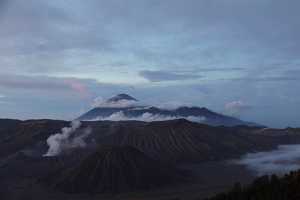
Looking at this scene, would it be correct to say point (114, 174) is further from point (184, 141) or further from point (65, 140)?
point (184, 141)

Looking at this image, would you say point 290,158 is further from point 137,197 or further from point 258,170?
point 137,197

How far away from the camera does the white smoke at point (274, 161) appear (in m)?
117

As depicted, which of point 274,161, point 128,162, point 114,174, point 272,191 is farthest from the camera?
point 274,161

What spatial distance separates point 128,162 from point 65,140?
182 feet

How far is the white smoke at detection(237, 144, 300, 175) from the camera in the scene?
117 metres

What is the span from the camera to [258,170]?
11738 cm

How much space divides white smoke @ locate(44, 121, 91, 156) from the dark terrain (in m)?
2.89

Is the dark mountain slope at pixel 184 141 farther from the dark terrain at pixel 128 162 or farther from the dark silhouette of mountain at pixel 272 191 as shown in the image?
the dark silhouette of mountain at pixel 272 191

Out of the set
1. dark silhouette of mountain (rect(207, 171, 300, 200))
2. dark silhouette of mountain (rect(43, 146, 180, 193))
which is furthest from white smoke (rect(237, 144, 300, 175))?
dark silhouette of mountain (rect(207, 171, 300, 200))

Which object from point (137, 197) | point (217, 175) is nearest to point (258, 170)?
point (217, 175)

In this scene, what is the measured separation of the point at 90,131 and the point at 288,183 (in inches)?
4815

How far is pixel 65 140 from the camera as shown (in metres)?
151

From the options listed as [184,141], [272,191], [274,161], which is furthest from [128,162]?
[274,161]

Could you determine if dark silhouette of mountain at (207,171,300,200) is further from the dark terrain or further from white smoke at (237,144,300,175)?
white smoke at (237,144,300,175)
